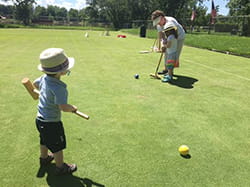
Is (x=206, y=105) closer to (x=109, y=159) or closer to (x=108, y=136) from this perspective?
(x=108, y=136)

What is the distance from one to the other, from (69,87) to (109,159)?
3516mm

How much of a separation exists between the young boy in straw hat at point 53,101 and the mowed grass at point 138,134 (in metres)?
0.40

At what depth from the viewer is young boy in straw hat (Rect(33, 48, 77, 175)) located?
2.38m

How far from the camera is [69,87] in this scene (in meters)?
6.16

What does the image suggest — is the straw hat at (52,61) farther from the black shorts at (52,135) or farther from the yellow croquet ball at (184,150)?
the yellow croquet ball at (184,150)

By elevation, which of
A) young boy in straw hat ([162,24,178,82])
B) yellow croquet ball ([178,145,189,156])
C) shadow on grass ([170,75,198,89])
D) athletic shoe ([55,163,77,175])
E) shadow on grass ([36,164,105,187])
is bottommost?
shadow on grass ([36,164,105,187])

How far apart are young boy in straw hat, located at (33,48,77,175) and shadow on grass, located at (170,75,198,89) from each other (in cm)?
477

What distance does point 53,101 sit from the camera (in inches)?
98.0

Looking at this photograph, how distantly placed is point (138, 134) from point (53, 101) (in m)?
1.76

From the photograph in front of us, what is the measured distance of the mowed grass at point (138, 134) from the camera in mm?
2781

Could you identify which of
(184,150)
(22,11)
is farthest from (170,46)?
(22,11)

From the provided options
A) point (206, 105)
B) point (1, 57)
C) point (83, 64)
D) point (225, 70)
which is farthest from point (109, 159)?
point (1, 57)

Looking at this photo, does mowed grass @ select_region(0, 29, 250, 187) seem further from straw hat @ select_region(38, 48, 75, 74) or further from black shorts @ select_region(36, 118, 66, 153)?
straw hat @ select_region(38, 48, 75, 74)

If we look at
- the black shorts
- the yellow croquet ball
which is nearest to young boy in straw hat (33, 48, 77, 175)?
the black shorts
